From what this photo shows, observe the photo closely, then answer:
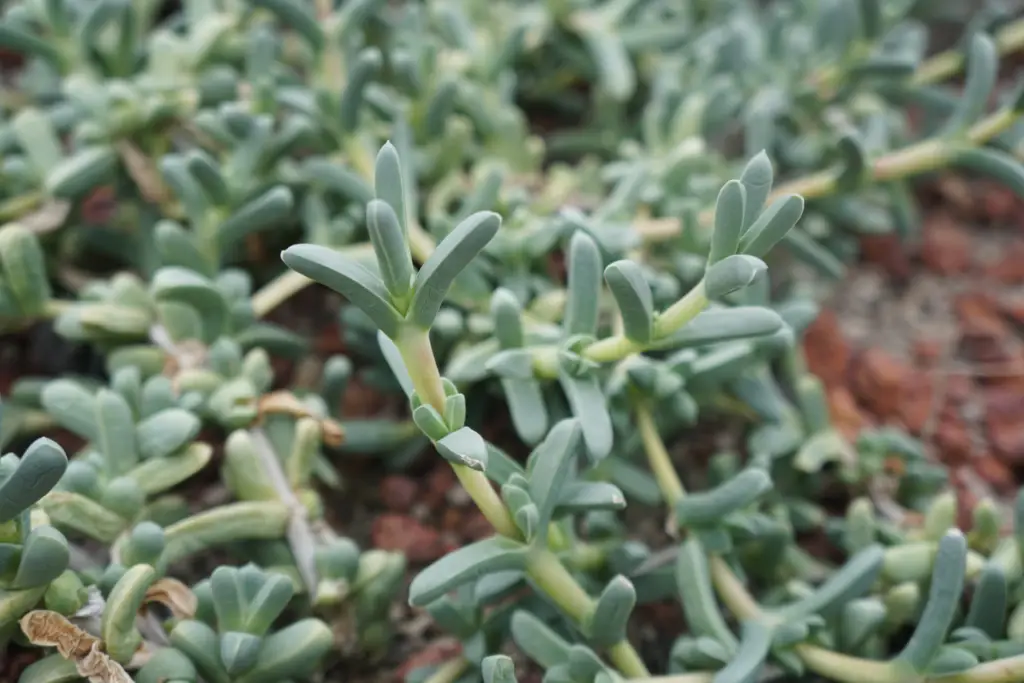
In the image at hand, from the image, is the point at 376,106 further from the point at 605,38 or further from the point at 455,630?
the point at 455,630

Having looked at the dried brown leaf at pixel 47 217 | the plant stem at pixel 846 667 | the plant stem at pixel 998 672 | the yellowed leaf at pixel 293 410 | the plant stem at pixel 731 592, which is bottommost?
the plant stem at pixel 846 667

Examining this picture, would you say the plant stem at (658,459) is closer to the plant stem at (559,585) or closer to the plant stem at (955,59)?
the plant stem at (559,585)

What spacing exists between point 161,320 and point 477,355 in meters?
0.28

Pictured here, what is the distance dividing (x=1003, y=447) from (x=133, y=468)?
802mm

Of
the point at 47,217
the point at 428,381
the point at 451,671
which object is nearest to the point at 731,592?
the point at 451,671

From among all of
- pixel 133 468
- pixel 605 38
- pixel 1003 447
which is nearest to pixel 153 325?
pixel 133 468

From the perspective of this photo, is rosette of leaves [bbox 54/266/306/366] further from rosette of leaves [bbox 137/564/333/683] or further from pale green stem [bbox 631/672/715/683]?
pale green stem [bbox 631/672/715/683]

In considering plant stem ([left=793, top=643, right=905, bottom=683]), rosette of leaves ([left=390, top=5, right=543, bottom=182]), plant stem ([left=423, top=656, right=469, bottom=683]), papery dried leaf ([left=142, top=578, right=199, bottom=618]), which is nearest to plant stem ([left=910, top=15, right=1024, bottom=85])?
rosette of leaves ([left=390, top=5, right=543, bottom=182])

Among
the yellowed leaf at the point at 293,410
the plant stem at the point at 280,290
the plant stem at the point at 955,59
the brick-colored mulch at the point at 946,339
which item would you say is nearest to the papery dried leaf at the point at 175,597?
the yellowed leaf at the point at 293,410

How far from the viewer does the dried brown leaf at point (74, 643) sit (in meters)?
0.59

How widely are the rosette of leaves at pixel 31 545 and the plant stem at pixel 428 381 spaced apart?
195 mm

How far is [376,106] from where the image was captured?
896 mm

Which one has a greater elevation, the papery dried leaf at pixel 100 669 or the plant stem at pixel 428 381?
the plant stem at pixel 428 381

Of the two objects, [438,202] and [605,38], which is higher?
[605,38]
